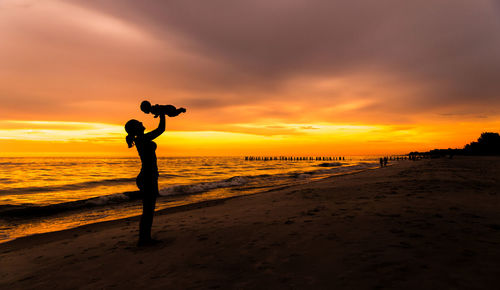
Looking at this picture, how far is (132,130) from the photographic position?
5500 millimetres

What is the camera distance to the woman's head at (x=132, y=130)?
18.0 ft

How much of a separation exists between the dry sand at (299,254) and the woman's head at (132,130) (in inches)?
96.9

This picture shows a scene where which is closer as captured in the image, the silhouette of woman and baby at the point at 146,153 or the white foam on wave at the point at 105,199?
the silhouette of woman and baby at the point at 146,153

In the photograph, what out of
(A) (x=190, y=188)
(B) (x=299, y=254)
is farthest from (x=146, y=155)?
(A) (x=190, y=188)

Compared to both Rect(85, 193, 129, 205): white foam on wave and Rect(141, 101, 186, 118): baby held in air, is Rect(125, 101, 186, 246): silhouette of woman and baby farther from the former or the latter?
Rect(85, 193, 129, 205): white foam on wave

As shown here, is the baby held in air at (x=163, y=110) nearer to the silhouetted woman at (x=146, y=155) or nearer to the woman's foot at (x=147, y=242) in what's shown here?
the silhouetted woman at (x=146, y=155)

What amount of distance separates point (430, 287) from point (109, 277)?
479 cm

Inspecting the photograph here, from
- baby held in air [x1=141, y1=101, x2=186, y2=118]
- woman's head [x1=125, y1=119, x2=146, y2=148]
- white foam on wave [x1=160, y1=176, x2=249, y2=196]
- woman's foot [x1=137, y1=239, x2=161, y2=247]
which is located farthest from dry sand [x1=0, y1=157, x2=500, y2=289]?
white foam on wave [x1=160, y1=176, x2=249, y2=196]

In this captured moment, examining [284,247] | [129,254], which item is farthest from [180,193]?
[284,247]

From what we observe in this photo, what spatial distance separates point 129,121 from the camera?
218 inches

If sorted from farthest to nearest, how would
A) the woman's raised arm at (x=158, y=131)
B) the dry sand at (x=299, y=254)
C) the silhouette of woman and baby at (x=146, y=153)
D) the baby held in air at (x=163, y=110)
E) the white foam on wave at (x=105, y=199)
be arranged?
the white foam on wave at (x=105, y=199) → the silhouette of woman and baby at (x=146, y=153) → the woman's raised arm at (x=158, y=131) → the baby held in air at (x=163, y=110) → the dry sand at (x=299, y=254)

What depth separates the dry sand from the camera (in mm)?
3385

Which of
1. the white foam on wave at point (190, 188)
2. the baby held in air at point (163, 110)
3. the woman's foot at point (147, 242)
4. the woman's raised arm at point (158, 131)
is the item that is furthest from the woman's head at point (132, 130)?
the white foam on wave at point (190, 188)

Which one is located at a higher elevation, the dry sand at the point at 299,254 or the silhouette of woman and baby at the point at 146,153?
the silhouette of woman and baby at the point at 146,153
